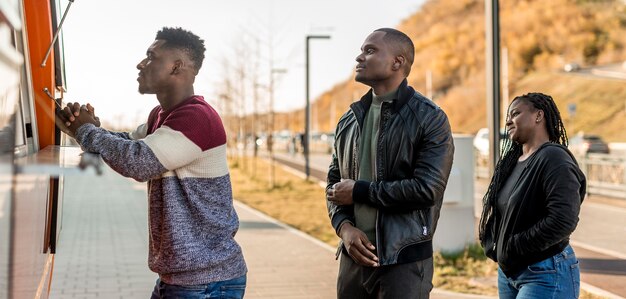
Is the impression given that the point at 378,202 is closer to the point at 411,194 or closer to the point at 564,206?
the point at 411,194

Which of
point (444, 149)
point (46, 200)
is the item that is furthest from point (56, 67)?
point (444, 149)

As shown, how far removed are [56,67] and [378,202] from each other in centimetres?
131

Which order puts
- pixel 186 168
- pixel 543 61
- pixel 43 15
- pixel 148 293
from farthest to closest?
1. pixel 543 61
2. pixel 148 293
3. pixel 43 15
4. pixel 186 168

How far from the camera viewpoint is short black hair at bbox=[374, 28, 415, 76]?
10.6 feet

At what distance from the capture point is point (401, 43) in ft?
10.6

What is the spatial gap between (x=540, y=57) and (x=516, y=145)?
89.4 metres

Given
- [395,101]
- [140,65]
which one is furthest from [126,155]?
[395,101]

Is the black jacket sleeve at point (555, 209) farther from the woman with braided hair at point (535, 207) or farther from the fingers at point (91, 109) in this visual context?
the fingers at point (91, 109)

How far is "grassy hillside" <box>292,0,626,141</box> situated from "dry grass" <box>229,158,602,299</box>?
4015 centimetres

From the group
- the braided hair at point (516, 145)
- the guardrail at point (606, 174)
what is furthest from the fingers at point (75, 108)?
the guardrail at point (606, 174)

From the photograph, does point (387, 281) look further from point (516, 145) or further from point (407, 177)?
point (516, 145)

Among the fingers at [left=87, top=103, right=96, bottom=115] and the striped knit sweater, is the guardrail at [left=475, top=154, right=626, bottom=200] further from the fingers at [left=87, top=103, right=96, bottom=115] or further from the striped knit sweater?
the fingers at [left=87, top=103, right=96, bottom=115]

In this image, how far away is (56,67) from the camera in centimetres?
317

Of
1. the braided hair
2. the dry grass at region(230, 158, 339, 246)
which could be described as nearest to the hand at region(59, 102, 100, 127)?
the braided hair
